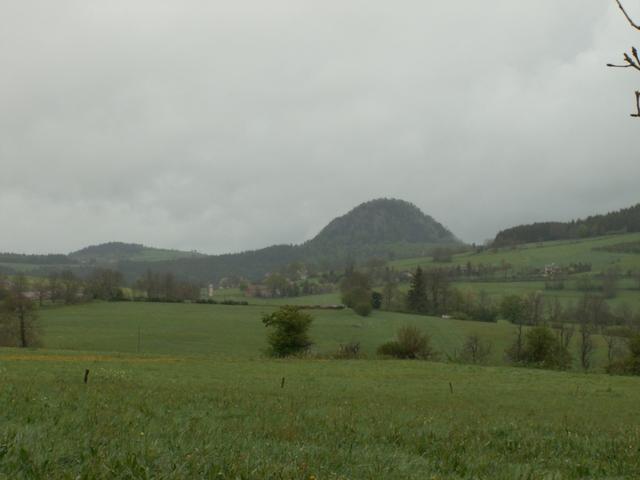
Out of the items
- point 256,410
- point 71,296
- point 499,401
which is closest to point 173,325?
point 71,296

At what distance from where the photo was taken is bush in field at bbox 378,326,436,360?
71438 millimetres

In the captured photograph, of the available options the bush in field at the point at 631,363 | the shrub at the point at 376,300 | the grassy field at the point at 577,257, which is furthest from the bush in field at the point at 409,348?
the grassy field at the point at 577,257

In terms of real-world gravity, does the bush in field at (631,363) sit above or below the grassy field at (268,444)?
below

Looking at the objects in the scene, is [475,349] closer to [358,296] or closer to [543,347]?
[543,347]

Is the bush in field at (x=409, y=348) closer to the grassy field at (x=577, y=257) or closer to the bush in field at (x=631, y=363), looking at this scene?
the bush in field at (x=631, y=363)

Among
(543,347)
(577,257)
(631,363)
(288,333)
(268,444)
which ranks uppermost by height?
(577,257)

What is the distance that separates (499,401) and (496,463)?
76.9ft

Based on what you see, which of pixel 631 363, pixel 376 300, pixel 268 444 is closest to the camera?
pixel 268 444

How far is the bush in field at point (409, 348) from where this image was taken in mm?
71438

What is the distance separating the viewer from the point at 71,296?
404ft

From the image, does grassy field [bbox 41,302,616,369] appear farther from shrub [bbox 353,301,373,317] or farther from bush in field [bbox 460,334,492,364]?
shrub [bbox 353,301,373,317]

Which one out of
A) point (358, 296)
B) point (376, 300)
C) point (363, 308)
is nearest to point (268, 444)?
point (363, 308)

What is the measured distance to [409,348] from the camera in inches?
2817

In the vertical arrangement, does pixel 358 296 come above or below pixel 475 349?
above
